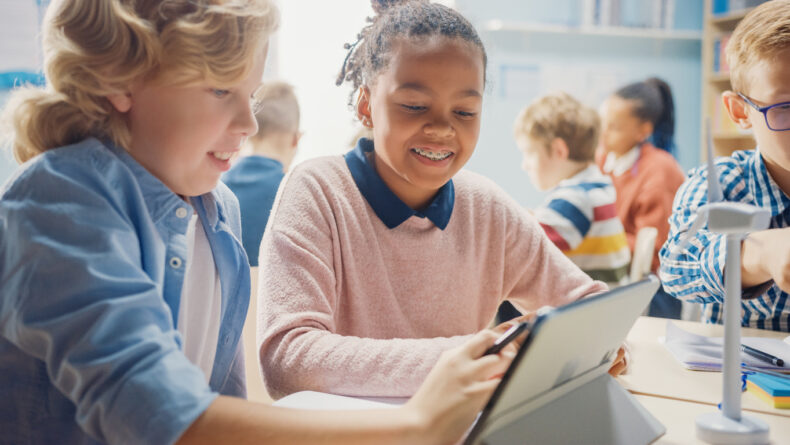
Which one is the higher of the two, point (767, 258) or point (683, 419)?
point (767, 258)

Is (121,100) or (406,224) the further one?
(406,224)

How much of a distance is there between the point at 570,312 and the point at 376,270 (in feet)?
1.83

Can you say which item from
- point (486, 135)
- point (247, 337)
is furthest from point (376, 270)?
point (486, 135)

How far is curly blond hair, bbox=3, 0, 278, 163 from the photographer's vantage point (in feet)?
2.26

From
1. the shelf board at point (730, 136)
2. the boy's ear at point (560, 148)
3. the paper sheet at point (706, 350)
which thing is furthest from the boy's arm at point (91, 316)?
the shelf board at point (730, 136)

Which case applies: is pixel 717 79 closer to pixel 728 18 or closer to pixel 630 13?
pixel 728 18

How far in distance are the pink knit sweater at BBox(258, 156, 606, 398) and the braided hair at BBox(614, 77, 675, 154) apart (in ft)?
8.41

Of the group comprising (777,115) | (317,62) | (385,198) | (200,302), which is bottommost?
(200,302)

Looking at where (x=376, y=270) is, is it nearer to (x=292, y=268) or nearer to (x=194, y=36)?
(x=292, y=268)

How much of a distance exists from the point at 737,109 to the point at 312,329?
981 mm

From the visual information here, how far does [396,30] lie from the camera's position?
3.65ft

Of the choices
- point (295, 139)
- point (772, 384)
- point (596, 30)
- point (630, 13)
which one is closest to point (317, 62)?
point (295, 139)

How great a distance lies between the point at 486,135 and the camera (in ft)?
14.6

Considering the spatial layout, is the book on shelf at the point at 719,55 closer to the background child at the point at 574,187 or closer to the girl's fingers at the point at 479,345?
the background child at the point at 574,187
